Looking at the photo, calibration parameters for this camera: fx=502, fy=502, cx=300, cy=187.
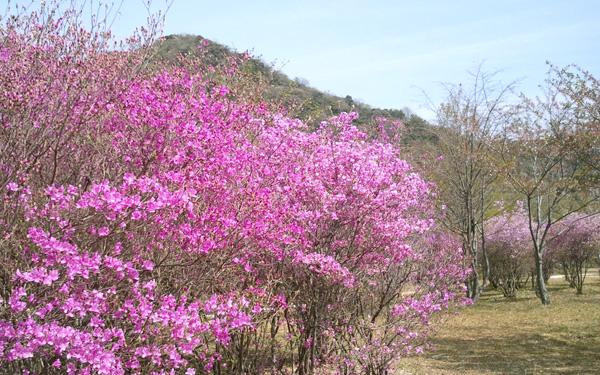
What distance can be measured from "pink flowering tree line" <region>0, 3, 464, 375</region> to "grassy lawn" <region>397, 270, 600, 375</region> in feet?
8.73

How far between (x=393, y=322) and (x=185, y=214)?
3685 mm

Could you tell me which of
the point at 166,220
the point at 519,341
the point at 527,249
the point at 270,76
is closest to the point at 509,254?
the point at 527,249

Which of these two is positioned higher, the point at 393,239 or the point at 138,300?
the point at 393,239

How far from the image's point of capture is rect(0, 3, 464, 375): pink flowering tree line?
3.29 metres

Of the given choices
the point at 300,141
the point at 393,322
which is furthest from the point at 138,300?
the point at 393,322

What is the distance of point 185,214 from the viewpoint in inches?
165

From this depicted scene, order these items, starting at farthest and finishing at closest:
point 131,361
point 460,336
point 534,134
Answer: point 534,134 < point 460,336 < point 131,361

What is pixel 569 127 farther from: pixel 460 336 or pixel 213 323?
pixel 213 323

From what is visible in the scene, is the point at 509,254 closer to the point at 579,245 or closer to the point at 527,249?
the point at 527,249

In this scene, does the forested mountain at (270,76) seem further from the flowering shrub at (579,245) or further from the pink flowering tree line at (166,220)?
the flowering shrub at (579,245)

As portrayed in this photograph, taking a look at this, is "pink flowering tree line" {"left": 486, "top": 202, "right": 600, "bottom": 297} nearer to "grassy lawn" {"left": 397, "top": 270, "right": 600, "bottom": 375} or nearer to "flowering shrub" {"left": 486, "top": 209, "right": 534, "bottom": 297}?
"flowering shrub" {"left": 486, "top": 209, "right": 534, "bottom": 297}

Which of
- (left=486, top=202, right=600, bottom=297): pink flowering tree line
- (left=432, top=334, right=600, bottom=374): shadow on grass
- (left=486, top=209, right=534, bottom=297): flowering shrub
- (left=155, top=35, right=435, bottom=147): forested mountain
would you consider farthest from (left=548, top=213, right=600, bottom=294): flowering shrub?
(left=432, top=334, right=600, bottom=374): shadow on grass

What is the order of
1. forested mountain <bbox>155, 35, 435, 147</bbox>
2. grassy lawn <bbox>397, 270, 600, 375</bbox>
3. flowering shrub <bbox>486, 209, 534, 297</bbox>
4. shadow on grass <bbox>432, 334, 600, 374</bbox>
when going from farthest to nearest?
flowering shrub <bbox>486, 209, 534, 297</bbox> < grassy lawn <bbox>397, 270, 600, 375</bbox> < shadow on grass <bbox>432, 334, 600, 374</bbox> < forested mountain <bbox>155, 35, 435, 147</bbox>

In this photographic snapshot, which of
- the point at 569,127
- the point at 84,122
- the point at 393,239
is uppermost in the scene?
the point at 569,127
